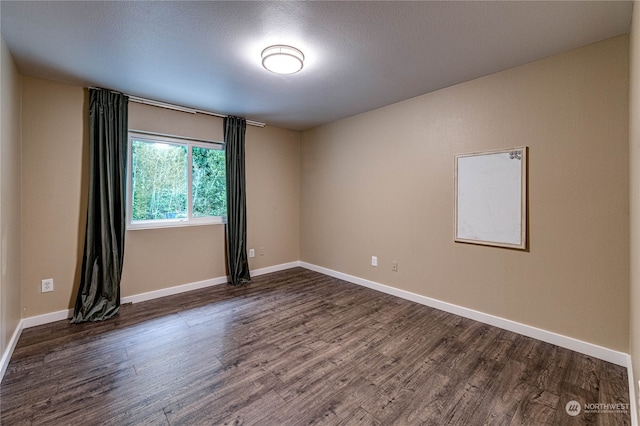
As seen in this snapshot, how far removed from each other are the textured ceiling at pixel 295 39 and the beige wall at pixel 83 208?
0.37 metres

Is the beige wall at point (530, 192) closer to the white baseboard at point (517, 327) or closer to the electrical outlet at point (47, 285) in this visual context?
the white baseboard at point (517, 327)

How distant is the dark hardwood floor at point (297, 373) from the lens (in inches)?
63.5

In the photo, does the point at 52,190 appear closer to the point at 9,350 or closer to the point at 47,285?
the point at 47,285

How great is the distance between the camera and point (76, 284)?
115 inches

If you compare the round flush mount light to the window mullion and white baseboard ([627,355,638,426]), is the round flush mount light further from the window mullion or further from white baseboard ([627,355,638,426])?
white baseboard ([627,355,638,426])

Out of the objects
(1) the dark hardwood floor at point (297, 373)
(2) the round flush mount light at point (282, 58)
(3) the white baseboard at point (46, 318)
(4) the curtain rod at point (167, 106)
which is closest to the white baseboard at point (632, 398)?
(1) the dark hardwood floor at point (297, 373)

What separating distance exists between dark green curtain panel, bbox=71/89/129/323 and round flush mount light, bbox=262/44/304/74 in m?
1.93

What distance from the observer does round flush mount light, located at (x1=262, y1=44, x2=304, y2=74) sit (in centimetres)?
216

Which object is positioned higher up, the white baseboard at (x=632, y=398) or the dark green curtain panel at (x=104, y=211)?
the dark green curtain panel at (x=104, y=211)

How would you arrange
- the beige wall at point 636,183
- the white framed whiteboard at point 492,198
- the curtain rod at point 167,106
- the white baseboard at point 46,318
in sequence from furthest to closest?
the curtain rod at point 167,106
the white baseboard at point 46,318
the white framed whiteboard at point 492,198
the beige wall at point 636,183

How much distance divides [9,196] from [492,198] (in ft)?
13.7

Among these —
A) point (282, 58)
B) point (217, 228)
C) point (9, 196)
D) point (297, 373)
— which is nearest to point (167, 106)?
point (217, 228)

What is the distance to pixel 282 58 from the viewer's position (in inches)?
86.8

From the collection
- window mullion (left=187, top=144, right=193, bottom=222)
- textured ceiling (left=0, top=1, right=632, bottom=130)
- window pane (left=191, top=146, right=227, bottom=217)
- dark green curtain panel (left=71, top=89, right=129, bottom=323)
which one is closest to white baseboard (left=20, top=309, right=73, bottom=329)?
dark green curtain panel (left=71, top=89, right=129, bottom=323)
